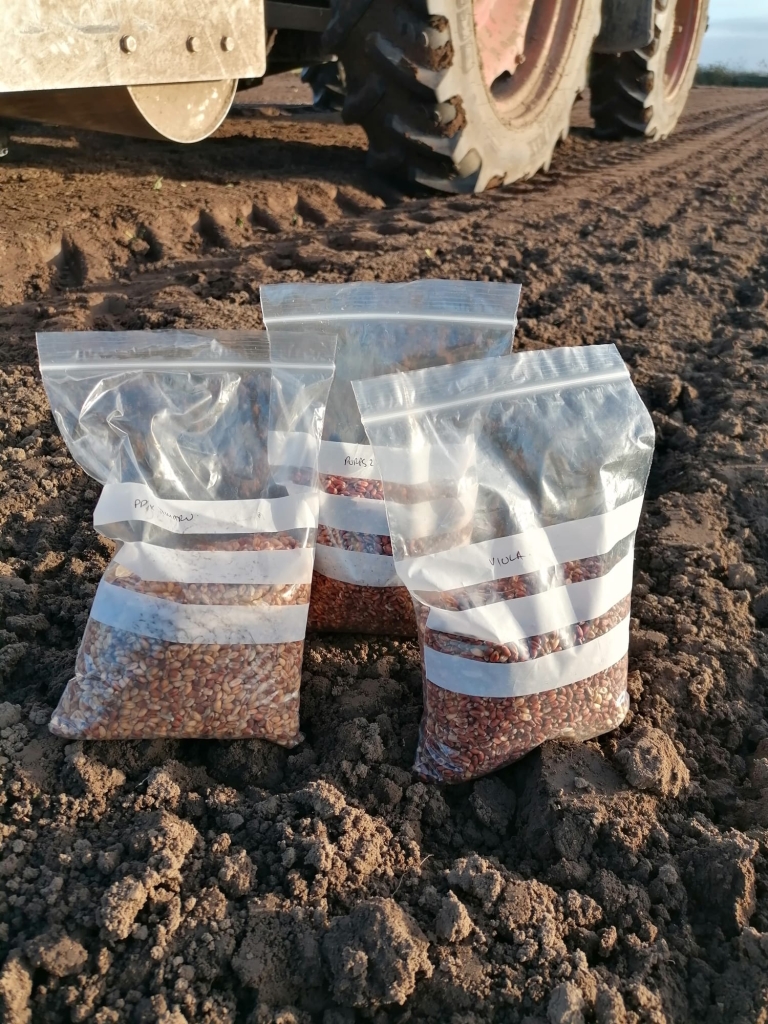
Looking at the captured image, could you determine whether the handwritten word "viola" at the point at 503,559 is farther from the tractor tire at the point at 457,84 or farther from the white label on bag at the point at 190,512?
the tractor tire at the point at 457,84

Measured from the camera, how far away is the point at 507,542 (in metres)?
1.26

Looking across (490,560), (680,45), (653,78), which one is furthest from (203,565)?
(680,45)

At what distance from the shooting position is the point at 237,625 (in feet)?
4.25

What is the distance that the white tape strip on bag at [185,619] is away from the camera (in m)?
1.28

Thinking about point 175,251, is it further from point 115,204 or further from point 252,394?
point 252,394

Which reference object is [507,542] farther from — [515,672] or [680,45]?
[680,45]

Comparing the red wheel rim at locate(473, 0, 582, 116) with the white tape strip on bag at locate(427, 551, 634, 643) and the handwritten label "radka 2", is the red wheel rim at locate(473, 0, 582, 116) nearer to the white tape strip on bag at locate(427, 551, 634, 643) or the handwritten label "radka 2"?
the handwritten label "radka 2"

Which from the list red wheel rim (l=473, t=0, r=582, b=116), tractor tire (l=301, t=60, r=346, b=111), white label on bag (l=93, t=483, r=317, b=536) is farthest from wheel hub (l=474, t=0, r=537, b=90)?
white label on bag (l=93, t=483, r=317, b=536)

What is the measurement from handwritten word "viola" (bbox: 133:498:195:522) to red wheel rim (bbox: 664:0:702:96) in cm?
688

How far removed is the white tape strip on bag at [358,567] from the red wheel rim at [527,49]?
3.63m

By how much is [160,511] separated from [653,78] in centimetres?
592

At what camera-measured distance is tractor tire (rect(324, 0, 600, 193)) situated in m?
3.52

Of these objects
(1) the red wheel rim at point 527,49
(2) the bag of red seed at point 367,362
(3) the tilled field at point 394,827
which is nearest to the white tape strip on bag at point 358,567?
(2) the bag of red seed at point 367,362

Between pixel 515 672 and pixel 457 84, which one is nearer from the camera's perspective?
pixel 515 672
